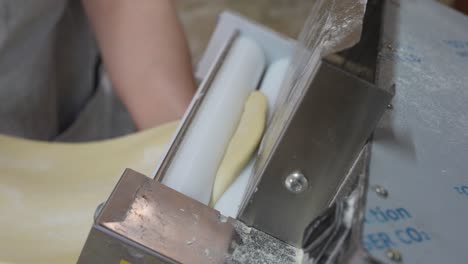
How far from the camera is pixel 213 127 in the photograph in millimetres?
450

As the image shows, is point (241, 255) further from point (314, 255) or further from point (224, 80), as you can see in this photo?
point (224, 80)

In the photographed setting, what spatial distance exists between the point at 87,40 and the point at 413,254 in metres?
0.70

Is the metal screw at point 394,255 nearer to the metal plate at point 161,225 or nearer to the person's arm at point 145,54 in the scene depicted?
the metal plate at point 161,225

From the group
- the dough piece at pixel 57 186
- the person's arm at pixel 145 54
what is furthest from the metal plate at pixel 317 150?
the person's arm at pixel 145 54

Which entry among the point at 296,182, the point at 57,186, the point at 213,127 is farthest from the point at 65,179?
the point at 296,182

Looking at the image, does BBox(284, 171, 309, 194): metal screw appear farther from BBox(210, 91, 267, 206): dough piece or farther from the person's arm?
the person's arm

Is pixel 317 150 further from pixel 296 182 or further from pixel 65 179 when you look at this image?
pixel 65 179

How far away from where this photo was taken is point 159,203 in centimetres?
32

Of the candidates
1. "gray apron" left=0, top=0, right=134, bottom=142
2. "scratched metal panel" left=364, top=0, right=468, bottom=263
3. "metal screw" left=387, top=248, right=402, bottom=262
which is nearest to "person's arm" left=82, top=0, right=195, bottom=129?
"gray apron" left=0, top=0, right=134, bottom=142

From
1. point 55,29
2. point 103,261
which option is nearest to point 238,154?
point 103,261

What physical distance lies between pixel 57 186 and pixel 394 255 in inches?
15.2

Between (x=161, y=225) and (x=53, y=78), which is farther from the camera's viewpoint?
(x=53, y=78)

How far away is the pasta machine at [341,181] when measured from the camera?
26 cm

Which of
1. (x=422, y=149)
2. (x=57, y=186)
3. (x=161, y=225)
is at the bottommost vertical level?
(x=57, y=186)
